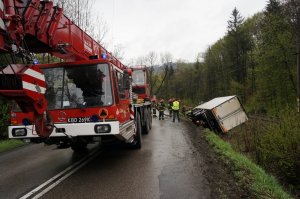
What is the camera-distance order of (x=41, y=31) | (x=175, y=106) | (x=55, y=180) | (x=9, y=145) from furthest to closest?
(x=175, y=106) < (x=9, y=145) < (x=55, y=180) < (x=41, y=31)

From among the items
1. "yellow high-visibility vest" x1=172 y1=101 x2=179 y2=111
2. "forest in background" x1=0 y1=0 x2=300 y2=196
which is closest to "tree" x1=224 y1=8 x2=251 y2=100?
"forest in background" x1=0 y1=0 x2=300 y2=196

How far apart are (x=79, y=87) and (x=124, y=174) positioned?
2.26 meters

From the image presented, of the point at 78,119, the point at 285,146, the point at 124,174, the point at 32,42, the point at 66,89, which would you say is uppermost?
the point at 32,42

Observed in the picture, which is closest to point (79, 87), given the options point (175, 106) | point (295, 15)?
point (175, 106)

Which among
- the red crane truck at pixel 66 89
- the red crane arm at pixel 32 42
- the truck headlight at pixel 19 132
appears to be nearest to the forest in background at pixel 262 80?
the red crane truck at pixel 66 89

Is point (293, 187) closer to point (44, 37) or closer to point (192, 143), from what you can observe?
point (192, 143)

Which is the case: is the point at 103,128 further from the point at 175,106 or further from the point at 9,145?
the point at 175,106

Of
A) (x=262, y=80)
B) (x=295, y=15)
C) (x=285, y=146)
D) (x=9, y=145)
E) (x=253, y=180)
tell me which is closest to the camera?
(x=253, y=180)

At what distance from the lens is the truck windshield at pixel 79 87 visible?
7852 mm

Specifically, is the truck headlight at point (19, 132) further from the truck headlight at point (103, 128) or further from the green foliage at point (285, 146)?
the green foliage at point (285, 146)

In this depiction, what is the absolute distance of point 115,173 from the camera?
7668 mm

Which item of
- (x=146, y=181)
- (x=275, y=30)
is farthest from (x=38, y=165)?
(x=275, y=30)

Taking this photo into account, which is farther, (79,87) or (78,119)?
(79,87)

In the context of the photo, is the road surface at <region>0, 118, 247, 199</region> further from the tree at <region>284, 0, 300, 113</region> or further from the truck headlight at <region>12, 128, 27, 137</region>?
the tree at <region>284, 0, 300, 113</region>
